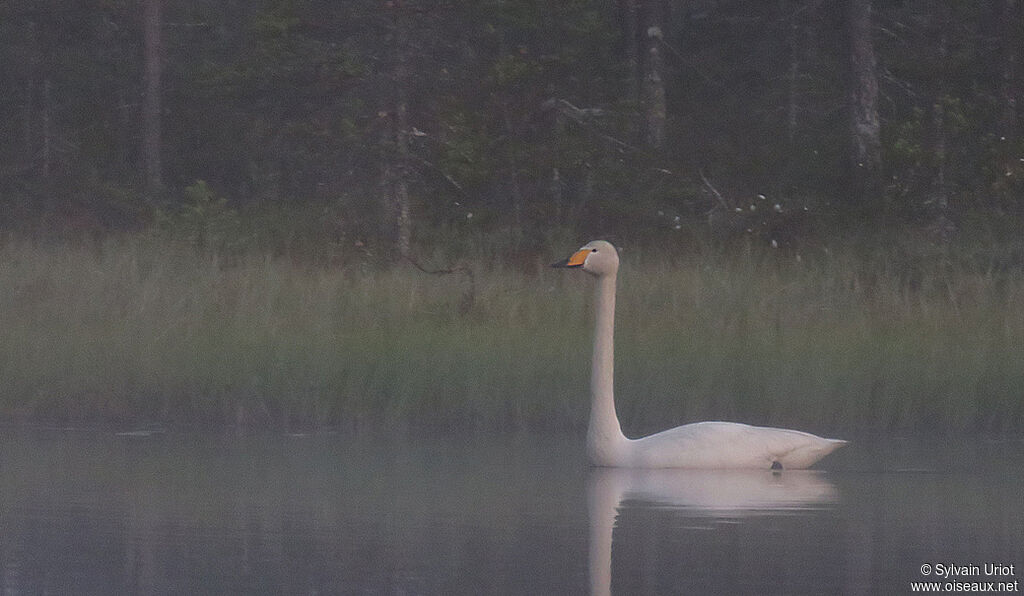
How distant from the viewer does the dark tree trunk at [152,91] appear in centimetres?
2500

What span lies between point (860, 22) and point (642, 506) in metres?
14.3

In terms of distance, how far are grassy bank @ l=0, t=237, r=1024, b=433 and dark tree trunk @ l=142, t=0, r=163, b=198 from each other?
1332 centimetres

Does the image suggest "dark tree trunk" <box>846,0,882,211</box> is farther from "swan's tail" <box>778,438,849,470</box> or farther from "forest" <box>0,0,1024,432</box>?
"swan's tail" <box>778,438,849,470</box>

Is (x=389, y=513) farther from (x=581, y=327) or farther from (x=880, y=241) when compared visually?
(x=880, y=241)

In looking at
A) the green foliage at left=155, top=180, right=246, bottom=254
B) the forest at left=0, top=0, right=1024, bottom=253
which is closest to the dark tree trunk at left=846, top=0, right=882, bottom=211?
the forest at left=0, top=0, right=1024, bottom=253

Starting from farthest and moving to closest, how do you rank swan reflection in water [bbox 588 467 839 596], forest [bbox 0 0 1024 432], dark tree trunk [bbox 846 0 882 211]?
1. dark tree trunk [bbox 846 0 882 211]
2. forest [bbox 0 0 1024 432]
3. swan reflection in water [bbox 588 467 839 596]

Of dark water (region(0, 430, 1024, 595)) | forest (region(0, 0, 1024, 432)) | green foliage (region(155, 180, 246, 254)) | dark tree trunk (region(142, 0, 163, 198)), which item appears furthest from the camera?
dark tree trunk (region(142, 0, 163, 198))

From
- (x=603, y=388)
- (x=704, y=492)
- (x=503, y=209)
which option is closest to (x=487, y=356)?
(x=603, y=388)

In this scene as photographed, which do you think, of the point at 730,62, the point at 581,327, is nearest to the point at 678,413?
the point at 581,327

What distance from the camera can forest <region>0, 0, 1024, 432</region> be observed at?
9836 millimetres

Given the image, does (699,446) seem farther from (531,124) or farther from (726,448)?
(531,124)

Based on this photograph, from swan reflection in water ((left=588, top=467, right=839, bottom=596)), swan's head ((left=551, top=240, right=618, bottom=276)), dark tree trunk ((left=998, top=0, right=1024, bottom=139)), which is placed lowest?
swan reflection in water ((left=588, top=467, right=839, bottom=596))

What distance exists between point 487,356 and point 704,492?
2.60 m

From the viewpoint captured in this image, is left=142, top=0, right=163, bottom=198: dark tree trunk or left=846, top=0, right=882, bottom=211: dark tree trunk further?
left=142, top=0, right=163, bottom=198: dark tree trunk
